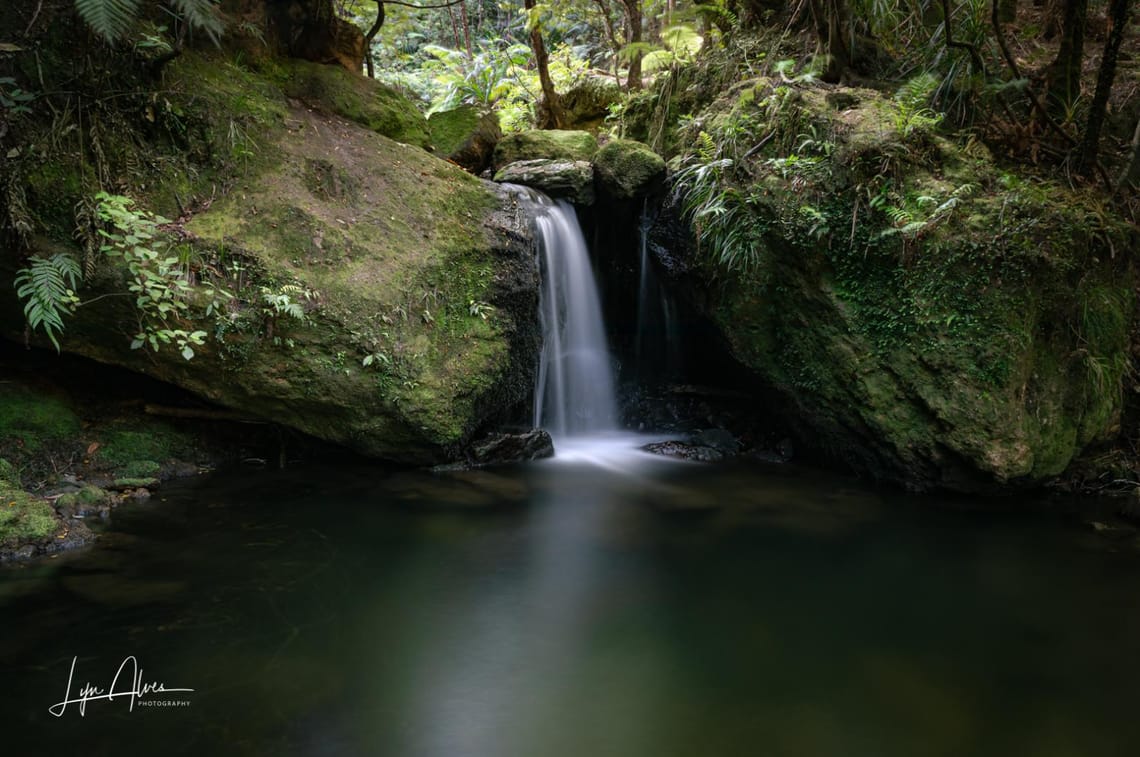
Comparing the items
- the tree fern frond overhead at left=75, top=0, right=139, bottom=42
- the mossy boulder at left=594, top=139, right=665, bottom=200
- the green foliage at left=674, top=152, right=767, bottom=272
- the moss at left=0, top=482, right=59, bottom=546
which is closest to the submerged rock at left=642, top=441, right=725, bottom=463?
the green foliage at left=674, top=152, right=767, bottom=272

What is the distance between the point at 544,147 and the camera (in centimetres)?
835

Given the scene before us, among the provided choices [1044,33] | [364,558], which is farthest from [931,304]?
[364,558]

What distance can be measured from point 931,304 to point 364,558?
200 inches

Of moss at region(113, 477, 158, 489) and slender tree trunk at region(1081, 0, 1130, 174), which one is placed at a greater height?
slender tree trunk at region(1081, 0, 1130, 174)

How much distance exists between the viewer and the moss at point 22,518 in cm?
413

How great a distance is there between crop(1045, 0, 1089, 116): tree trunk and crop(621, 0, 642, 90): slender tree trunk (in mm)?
5136

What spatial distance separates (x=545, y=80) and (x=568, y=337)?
5.26 metres

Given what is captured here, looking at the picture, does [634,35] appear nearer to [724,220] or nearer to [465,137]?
[465,137]

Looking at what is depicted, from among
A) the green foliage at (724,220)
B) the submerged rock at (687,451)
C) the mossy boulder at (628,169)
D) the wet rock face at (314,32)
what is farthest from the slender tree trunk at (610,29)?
the submerged rock at (687,451)

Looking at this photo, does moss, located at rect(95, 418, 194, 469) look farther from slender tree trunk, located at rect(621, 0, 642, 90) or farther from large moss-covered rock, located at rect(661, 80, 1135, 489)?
slender tree trunk, located at rect(621, 0, 642, 90)

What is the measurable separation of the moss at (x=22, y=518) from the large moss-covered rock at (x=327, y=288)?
4.03 feet

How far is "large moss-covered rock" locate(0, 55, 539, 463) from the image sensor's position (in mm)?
5164
